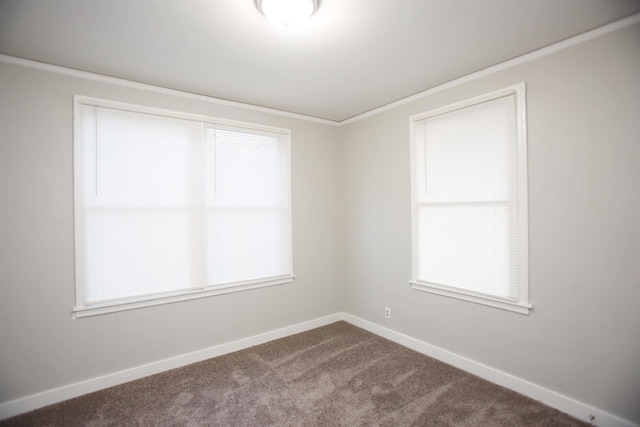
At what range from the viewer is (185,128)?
296 centimetres

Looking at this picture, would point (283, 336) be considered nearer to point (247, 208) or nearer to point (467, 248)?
point (247, 208)

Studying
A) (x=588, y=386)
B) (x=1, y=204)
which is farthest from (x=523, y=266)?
(x=1, y=204)

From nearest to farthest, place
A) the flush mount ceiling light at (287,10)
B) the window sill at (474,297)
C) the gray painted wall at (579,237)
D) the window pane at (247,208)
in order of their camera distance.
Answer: the flush mount ceiling light at (287,10), the gray painted wall at (579,237), the window sill at (474,297), the window pane at (247,208)

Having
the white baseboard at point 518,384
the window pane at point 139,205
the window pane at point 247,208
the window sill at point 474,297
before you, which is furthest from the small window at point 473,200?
the window pane at point 139,205

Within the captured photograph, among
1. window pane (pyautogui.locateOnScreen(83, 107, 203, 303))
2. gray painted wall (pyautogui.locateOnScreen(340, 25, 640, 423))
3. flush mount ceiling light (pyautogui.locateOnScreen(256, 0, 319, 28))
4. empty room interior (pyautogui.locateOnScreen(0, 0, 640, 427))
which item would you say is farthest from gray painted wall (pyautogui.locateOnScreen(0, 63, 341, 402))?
gray painted wall (pyautogui.locateOnScreen(340, 25, 640, 423))

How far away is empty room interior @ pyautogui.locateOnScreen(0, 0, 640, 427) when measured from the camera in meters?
1.94

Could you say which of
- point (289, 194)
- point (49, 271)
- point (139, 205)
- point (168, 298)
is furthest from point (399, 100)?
point (49, 271)

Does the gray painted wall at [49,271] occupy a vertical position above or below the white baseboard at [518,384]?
above

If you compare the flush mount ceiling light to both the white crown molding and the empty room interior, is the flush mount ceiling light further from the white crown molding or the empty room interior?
the white crown molding

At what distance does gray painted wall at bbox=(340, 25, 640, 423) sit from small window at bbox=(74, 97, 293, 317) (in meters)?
1.99

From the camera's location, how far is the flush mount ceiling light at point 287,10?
5.39ft

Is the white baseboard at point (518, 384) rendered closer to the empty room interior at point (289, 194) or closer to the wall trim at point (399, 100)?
the empty room interior at point (289, 194)

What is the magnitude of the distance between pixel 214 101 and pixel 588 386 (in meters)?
3.74

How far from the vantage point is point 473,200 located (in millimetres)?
2701
